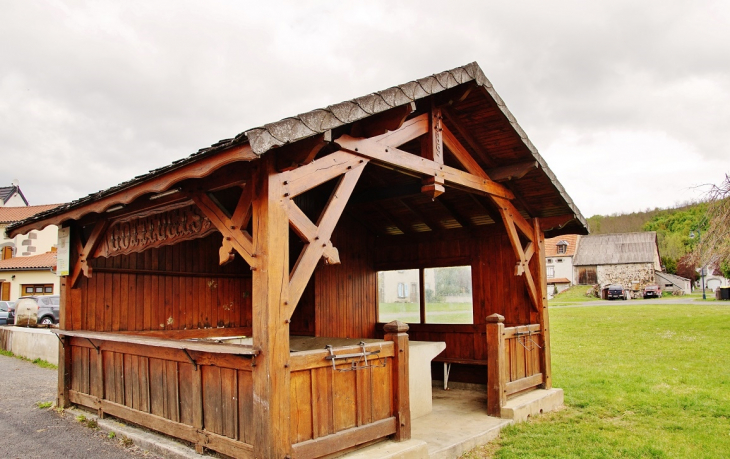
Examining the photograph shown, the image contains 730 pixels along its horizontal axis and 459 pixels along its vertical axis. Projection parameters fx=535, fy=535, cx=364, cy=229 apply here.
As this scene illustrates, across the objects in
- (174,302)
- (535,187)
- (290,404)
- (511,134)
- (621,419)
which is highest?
(511,134)

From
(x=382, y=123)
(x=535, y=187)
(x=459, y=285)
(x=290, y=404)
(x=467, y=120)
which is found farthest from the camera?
(x=459, y=285)

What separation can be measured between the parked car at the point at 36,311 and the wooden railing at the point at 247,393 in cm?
1734

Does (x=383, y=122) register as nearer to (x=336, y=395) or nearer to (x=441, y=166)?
(x=441, y=166)

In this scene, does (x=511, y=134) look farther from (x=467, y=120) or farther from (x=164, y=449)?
(x=164, y=449)

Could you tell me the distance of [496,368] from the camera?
658cm

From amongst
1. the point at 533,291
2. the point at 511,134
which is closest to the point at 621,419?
the point at 533,291

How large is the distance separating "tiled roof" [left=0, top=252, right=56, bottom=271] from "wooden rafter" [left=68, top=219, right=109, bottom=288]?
2444 cm

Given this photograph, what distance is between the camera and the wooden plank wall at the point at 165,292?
279 inches

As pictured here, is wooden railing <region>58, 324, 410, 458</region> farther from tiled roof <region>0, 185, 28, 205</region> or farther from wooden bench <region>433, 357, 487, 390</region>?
tiled roof <region>0, 185, 28, 205</region>

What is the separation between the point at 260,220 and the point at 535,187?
4588mm

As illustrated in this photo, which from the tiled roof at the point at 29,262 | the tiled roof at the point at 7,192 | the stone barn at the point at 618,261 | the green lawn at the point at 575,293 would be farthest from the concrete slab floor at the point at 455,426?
the stone barn at the point at 618,261

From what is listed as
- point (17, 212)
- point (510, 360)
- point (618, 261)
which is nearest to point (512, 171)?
point (510, 360)

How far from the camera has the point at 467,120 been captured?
→ 645 centimetres

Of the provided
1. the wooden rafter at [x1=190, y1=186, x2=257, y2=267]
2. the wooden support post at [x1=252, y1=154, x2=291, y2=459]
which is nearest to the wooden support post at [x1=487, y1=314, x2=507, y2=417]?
the wooden support post at [x1=252, y1=154, x2=291, y2=459]
